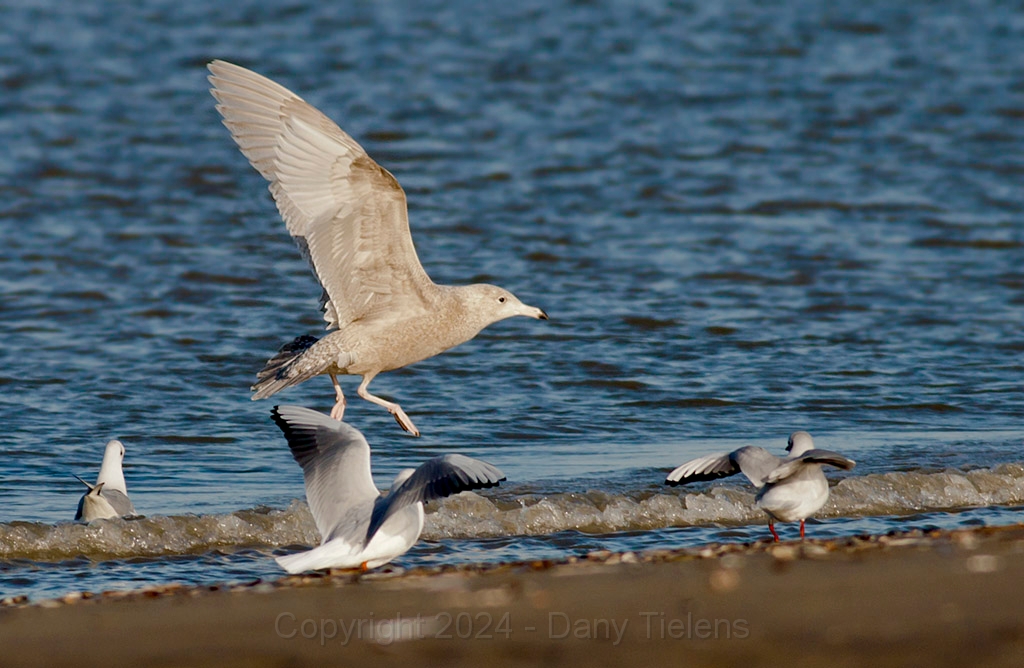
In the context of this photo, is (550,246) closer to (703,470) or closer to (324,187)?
(324,187)

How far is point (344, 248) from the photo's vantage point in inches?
302

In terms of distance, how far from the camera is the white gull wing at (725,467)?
21.0ft

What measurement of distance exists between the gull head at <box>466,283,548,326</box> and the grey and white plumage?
1789 millimetres

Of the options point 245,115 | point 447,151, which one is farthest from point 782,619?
point 447,151

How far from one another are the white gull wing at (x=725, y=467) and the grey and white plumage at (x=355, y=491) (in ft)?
3.78

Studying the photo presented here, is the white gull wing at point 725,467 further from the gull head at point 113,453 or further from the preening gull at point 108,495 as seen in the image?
the gull head at point 113,453

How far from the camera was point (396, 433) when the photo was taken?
29.4 feet

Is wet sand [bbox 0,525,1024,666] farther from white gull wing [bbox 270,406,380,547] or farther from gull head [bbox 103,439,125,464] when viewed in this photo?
gull head [bbox 103,439,125,464]

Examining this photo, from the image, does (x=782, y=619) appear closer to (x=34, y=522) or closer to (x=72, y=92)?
(x=34, y=522)

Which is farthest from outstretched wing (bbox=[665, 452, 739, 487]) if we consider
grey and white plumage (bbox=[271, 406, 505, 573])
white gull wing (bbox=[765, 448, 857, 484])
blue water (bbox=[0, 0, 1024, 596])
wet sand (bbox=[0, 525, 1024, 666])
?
grey and white plumage (bbox=[271, 406, 505, 573])

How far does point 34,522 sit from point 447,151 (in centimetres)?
1018

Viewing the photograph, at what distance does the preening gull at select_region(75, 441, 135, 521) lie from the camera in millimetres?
6824

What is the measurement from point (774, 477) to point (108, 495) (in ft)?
9.98

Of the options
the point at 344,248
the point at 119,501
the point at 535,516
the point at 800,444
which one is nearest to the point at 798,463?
the point at 800,444
